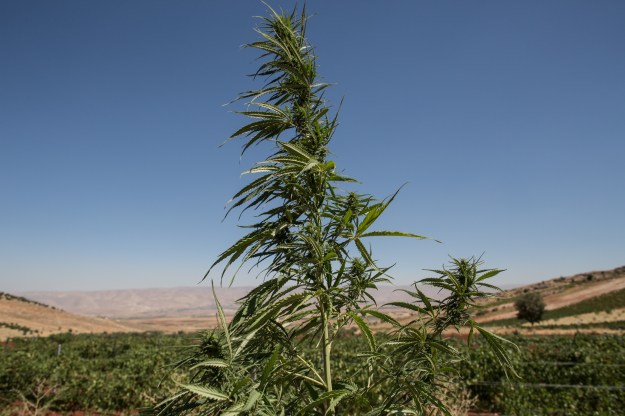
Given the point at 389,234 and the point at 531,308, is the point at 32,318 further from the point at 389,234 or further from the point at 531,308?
the point at 531,308

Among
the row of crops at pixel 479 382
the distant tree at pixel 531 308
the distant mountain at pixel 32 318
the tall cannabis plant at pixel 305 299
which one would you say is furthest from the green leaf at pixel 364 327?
the distant mountain at pixel 32 318

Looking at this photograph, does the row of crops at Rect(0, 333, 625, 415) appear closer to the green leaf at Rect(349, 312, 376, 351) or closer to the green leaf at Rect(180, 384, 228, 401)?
the green leaf at Rect(180, 384, 228, 401)

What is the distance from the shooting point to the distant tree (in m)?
45.9

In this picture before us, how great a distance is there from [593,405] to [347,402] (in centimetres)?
1159

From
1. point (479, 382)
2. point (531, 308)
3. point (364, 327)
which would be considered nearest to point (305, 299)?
point (364, 327)

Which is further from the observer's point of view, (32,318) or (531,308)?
(32,318)

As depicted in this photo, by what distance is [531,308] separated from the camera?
46.1m

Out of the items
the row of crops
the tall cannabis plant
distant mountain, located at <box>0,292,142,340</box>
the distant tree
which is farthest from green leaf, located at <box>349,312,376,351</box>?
distant mountain, located at <box>0,292,142,340</box>

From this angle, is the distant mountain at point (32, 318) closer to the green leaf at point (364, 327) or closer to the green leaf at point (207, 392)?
the green leaf at point (207, 392)

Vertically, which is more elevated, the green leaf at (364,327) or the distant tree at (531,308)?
the green leaf at (364,327)

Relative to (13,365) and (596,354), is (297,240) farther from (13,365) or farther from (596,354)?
(596,354)

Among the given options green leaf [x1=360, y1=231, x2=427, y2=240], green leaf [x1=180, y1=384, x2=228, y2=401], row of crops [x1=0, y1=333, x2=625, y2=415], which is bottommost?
row of crops [x1=0, y1=333, x2=625, y2=415]

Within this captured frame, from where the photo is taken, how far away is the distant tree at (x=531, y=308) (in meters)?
45.9

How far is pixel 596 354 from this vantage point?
43.1ft
